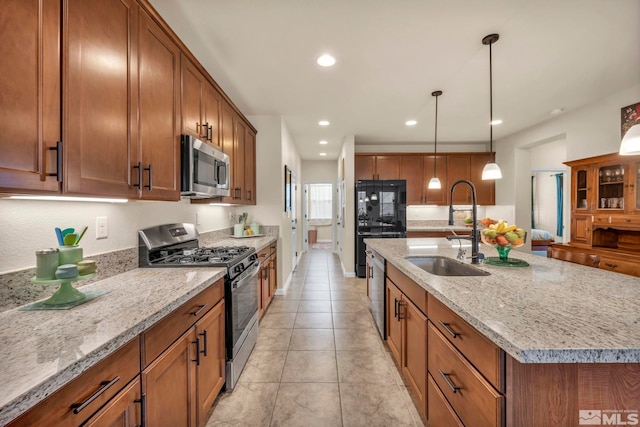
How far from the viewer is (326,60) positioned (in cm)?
248

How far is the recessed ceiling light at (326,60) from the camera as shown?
2.42m

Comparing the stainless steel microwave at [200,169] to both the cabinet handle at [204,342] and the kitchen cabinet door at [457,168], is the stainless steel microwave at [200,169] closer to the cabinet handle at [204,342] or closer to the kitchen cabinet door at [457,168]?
the cabinet handle at [204,342]

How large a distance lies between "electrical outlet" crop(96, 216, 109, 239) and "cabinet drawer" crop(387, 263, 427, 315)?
1.83 metres

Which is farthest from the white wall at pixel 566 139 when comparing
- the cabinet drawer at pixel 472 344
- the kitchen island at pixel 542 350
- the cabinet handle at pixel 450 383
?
the cabinet handle at pixel 450 383

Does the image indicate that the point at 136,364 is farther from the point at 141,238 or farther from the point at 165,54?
the point at 165,54

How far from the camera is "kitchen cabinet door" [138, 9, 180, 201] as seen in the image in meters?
1.48

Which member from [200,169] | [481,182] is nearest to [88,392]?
[200,169]

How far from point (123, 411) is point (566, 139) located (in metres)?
5.56

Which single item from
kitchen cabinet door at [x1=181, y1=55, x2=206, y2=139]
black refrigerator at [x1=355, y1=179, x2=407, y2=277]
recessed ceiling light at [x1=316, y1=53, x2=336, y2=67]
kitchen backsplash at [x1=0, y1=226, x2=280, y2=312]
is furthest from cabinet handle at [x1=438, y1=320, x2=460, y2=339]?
black refrigerator at [x1=355, y1=179, x2=407, y2=277]

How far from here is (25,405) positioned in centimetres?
58

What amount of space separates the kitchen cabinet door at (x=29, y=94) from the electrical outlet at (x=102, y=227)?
65cm

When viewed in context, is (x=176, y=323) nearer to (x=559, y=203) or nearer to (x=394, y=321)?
(x=394, y=321)

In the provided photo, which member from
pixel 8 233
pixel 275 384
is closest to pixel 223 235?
pixel 275 384

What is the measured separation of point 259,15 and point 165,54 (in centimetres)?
69
